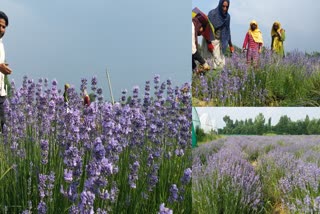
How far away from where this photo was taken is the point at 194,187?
377 cm

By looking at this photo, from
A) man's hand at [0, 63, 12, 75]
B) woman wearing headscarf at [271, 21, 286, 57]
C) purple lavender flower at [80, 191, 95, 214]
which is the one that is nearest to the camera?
purple lavender flower at [80, 191, 95, 214]

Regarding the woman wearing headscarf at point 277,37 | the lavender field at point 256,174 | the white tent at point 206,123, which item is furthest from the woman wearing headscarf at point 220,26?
the lavender field at point 256,174

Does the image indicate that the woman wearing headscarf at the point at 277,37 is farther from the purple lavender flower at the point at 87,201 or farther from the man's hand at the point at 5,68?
the man's hand at the point at 5,68

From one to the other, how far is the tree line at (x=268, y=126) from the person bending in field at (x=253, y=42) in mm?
463

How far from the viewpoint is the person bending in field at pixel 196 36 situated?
356cm

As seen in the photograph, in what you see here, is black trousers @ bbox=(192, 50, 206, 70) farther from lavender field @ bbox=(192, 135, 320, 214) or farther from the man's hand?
the man's hand

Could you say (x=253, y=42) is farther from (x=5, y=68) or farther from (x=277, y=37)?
(x=5, y=68)

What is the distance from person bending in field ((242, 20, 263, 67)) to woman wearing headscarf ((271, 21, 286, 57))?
0.33 ft

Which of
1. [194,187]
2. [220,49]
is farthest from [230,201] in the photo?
[220,49]

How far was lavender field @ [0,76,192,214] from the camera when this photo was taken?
317cm

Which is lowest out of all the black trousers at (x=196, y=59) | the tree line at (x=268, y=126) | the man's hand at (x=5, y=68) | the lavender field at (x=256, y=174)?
the lavender field at (x=256, y=174)

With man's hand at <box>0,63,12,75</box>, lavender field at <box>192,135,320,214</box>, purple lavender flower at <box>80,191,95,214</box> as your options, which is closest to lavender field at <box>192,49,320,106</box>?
lavender field at <box>192,135,320,214</box>

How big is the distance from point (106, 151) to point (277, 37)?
1553 mm

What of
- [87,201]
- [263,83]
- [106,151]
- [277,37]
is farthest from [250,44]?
[87,201]
